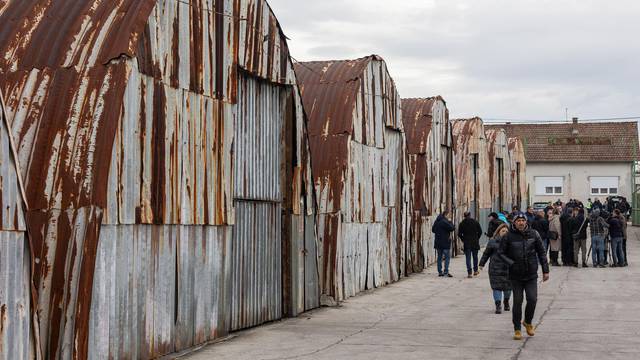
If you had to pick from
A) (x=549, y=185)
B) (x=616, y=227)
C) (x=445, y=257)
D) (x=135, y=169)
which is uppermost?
(x=549, y=185)

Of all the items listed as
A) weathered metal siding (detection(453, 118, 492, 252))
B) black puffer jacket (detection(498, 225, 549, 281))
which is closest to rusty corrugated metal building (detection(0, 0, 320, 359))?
black puffer jacket (detection(498, 225, 549, 281))

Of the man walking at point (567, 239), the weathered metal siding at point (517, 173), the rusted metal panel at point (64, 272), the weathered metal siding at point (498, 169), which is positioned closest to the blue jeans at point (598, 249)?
the man walking at point (567, 239)

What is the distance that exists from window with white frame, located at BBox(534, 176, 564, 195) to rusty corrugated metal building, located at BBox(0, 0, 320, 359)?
64.9m

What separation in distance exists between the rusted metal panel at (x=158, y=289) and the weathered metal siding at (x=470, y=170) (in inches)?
895

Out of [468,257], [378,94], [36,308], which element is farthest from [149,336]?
[468,257]

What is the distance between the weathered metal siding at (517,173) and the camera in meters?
51.7

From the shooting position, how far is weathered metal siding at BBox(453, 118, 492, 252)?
36.6 meters

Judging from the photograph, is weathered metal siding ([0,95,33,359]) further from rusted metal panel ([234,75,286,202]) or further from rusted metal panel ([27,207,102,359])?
rusted metal panel ([234,75,286,202])

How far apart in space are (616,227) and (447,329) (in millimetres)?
15628

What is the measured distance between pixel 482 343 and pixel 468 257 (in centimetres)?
1249

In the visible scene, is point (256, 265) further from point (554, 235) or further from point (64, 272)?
point (554, 235)

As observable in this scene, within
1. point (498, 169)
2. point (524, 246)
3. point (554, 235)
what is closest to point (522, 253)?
point (524, 246)

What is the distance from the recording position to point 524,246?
46.2 ft

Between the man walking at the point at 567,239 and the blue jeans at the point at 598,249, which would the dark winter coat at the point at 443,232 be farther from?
the blue jeans at the point at 598,249
